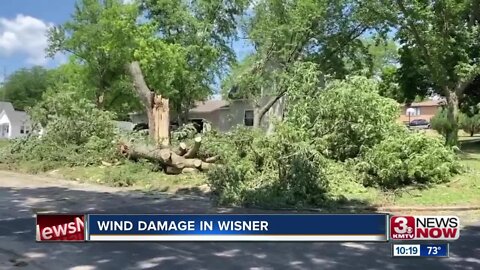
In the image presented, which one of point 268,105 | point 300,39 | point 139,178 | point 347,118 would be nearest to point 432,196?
point 347,118

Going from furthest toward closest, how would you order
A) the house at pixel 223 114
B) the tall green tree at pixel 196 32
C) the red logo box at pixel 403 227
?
the house at pixel 223 114 → the tall green tree at pixel 196 32 → the red logo box at pixel 403 227

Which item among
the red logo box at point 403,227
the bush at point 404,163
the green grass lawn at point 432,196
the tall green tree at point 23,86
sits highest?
the tall green tree at point 23,86

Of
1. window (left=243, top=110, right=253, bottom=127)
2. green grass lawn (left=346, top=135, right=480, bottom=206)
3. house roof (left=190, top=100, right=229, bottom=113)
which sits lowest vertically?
green grass lawn (left=346, top=135, right=480, bottom=206)

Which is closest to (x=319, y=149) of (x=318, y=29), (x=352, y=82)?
(x=352, y=82)

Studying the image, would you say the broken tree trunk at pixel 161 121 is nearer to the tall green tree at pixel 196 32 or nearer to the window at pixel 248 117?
the tall green tree at pixel 196 32

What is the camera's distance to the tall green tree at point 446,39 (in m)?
22.4

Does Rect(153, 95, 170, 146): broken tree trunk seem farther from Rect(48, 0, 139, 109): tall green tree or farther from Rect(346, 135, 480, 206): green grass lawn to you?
Rect(48, 0, 139, 109): tall green tree

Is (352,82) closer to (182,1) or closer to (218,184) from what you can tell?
(218,184)

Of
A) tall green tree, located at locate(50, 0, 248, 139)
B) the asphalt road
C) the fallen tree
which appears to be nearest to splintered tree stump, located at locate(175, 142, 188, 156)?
the fallen tree

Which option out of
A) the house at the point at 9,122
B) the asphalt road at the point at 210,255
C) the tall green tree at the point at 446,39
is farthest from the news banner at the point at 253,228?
the house at the point at 9,122
